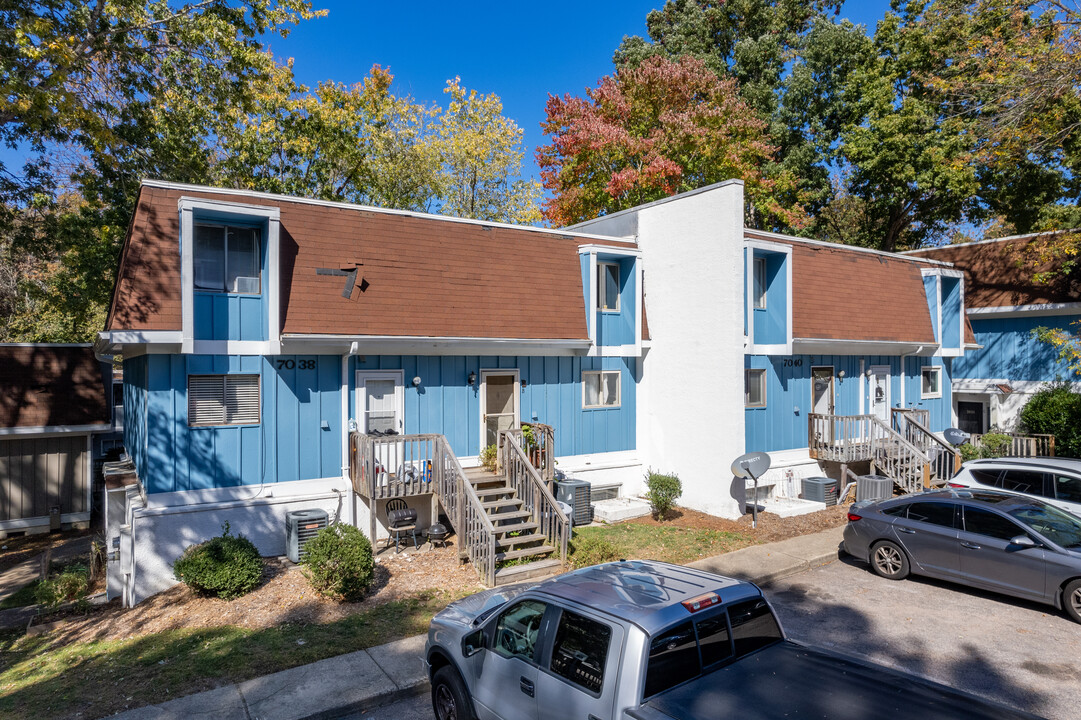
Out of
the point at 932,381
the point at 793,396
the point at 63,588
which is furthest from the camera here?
the point at 932,381

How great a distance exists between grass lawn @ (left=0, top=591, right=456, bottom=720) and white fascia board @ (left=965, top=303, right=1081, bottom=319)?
21703mm

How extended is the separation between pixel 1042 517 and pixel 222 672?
11975 millimetres

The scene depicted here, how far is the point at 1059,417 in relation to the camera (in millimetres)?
19344

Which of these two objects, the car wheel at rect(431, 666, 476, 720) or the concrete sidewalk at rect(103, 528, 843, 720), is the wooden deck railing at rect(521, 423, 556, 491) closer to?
the concrete sidewalk at rect(103, 528, 843, 720)

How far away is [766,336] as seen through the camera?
52.6ft

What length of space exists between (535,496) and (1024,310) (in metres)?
19.3

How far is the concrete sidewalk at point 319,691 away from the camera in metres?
6.79

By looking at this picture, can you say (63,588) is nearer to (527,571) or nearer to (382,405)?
(382,405)

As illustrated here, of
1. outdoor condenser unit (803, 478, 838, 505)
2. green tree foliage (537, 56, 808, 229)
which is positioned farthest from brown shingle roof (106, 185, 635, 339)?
green tree foliage (537, 56, 808, 229)

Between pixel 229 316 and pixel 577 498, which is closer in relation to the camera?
pixel 229 316

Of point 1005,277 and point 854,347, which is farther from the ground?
point 1005,277

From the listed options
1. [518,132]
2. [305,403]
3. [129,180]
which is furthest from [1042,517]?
[518,132]

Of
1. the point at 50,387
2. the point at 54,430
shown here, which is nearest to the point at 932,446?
the point at 54,430

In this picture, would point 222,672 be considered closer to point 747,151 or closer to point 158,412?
point 158,412
